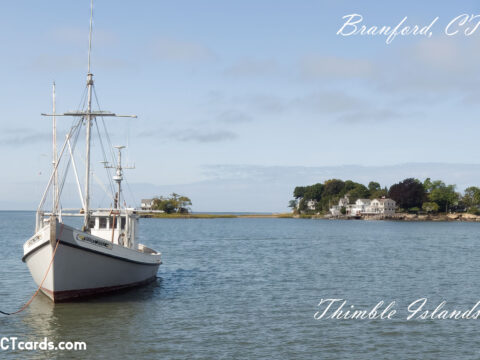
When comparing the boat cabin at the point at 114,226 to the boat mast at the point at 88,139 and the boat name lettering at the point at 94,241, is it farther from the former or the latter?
the boat name lettering at the point at 94,241

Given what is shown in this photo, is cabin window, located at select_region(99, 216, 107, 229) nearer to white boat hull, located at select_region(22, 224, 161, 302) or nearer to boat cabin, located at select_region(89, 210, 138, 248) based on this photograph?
boat cabin, located at select_region(89, 210, 138, 248)

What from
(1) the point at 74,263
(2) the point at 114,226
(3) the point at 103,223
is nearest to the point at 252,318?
(1) the point at 74,263

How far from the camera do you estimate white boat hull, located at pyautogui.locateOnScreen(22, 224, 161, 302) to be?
23.4 meters

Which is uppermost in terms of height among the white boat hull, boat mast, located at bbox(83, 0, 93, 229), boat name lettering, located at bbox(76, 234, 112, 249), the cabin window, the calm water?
boat mast, located at bbox(83, 0, 93, 229)

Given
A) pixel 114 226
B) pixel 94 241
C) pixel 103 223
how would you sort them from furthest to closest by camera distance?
1. pixel 103 223
2. pixel 114 226
3. pixel 94 241

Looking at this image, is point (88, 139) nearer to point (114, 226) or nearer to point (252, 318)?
point (114, 226)

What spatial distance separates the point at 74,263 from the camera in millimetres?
24031

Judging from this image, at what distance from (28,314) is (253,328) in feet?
33.8

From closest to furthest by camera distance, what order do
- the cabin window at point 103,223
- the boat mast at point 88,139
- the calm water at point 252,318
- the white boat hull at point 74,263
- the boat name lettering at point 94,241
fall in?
the calm water at point 252,318, the white boat hull at point 74,263, the boat name lettering at point 94,241, the boat mast at point 88,139, the cabin window at point 103,223

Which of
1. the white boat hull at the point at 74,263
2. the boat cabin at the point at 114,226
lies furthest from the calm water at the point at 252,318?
the boat cabin at the point at 114,226

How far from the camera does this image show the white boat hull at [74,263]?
2338cm

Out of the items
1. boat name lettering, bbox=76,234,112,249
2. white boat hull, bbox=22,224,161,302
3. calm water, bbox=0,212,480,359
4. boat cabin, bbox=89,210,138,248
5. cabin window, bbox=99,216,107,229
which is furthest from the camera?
cabin window, bbox=99,216,107,229

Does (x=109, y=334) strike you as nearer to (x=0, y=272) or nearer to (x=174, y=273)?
(x=174, y=273)

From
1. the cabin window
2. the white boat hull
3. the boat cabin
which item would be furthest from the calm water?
the cabin window
